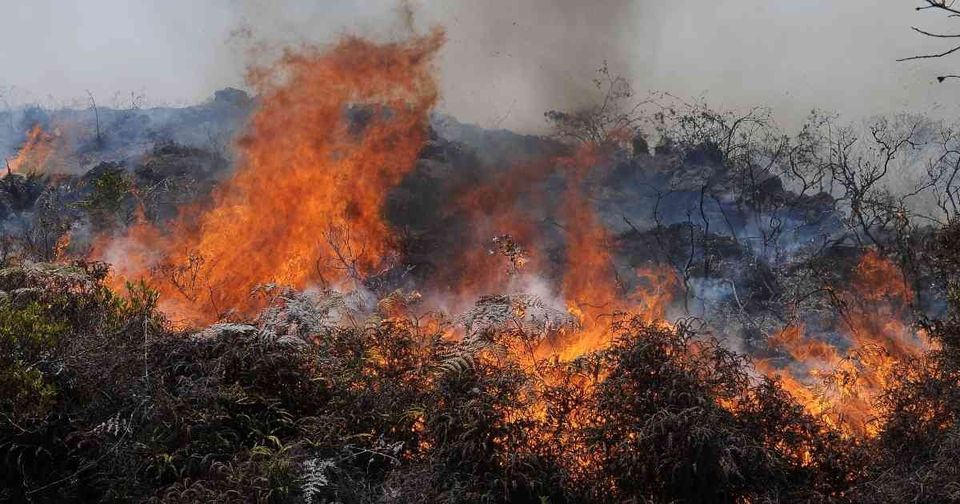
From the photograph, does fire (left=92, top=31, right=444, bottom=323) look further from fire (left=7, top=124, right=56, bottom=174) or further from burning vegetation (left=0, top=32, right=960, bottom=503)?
fire (left=7, top=124, right=56, bottom=174)

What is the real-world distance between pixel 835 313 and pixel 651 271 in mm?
7069

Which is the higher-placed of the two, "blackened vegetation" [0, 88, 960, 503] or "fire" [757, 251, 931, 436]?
"fire" [757, 251, 931, 436]

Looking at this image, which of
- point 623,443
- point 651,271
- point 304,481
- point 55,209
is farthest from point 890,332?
point 55,209

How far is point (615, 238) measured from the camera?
90.7 feet

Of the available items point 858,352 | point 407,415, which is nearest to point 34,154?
point 407,415

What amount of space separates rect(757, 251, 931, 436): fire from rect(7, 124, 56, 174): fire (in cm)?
2912

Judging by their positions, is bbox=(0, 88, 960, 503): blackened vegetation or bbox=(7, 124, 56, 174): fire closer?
bbox=(0, 88, 960, 503): blackened vegetation

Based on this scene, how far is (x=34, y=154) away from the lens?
31.8 m

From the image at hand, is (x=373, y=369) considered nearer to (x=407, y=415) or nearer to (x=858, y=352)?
(x=407, y=415)

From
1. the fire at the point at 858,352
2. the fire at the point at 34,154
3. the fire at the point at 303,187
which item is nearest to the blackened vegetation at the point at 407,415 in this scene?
the fire at the point at 858,352

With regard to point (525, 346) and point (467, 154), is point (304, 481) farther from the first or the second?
point (467, 154)

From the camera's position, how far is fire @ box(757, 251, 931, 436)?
8.16 meters

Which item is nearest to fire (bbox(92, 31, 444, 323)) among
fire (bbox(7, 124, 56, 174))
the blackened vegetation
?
the blackened vegetation

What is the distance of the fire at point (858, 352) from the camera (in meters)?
8.16
